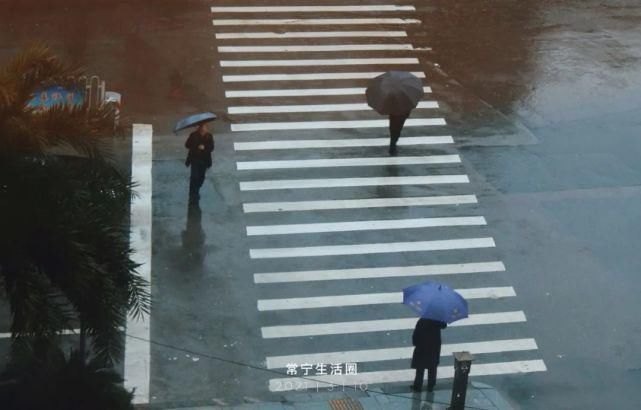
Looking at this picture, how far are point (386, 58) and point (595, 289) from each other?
8.94m

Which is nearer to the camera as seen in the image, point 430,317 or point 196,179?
point 430,317

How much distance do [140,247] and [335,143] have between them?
5054 millimetres

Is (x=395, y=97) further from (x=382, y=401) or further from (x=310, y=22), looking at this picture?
(x=382, y=401)

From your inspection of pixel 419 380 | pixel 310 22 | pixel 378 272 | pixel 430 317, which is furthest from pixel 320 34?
pixel 430 317

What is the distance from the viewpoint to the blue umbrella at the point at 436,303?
48.8 feet

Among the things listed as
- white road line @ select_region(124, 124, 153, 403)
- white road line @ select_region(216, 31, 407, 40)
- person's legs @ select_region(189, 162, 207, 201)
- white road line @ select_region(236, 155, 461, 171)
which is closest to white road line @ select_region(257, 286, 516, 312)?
white road line @ select_region(124, 124, 153, 403)

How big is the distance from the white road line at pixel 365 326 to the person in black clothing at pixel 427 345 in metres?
1.92

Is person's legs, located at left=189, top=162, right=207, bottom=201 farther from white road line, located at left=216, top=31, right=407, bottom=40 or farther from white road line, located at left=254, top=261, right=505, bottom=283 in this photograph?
white road line, located at left=216, top=31, right=407, bottom=40

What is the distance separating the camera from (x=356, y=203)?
806 inches

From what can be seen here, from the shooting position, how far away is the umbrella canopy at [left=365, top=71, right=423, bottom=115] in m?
21.3

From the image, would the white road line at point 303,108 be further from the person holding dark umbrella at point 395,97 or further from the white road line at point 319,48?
the white road line at point 319,48

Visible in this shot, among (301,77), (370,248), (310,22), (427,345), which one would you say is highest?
(310,22)

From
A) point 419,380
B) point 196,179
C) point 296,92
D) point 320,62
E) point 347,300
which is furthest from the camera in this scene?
point 320,62

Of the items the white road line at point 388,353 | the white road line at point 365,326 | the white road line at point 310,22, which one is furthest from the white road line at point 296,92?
the white road line at point 388,353
